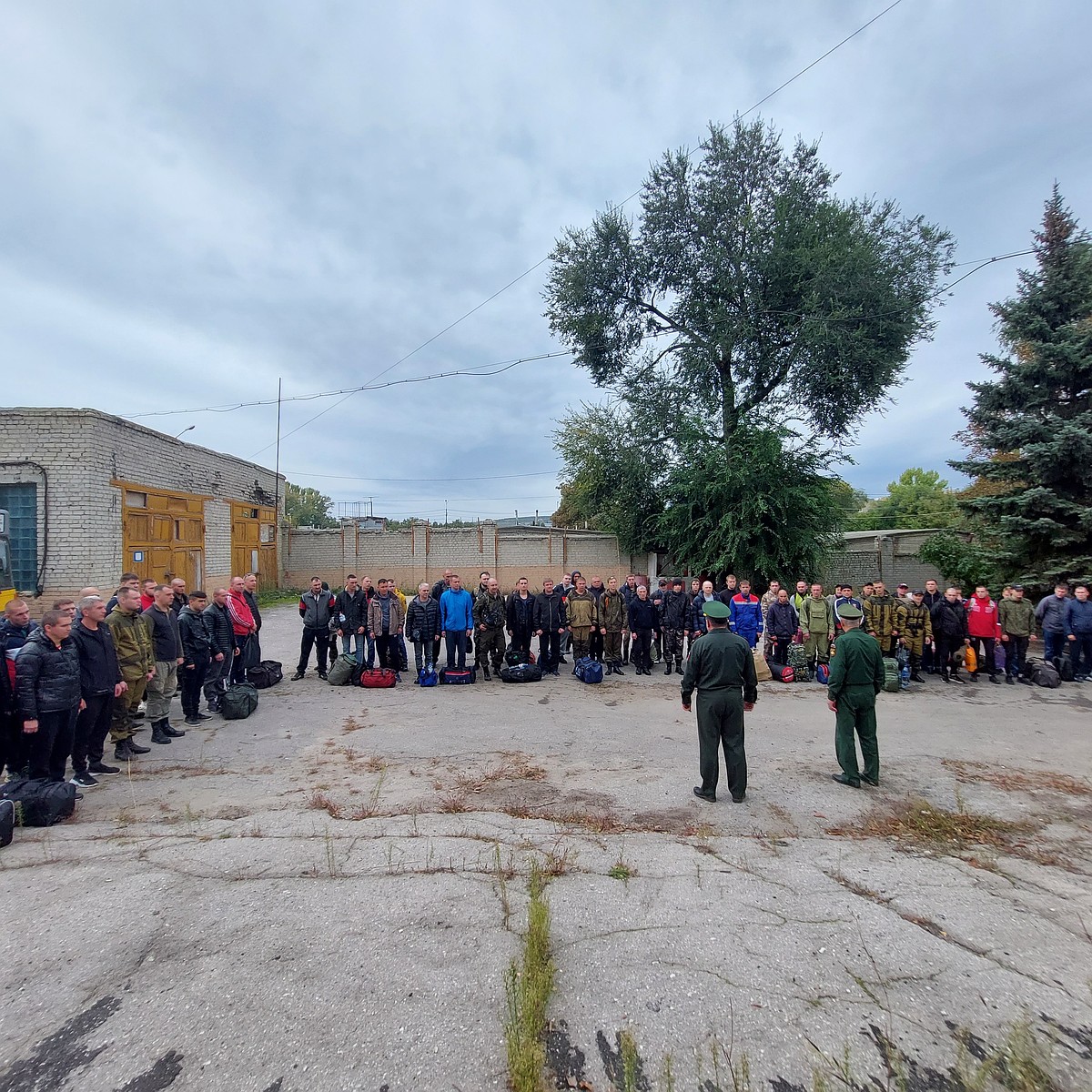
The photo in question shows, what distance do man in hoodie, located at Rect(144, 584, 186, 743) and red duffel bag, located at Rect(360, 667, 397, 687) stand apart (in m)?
2.84

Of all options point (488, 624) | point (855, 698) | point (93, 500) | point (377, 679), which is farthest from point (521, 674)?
point (93, 500)

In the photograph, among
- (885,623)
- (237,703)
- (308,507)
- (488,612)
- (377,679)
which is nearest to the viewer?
(237,703)

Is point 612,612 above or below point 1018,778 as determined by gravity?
above

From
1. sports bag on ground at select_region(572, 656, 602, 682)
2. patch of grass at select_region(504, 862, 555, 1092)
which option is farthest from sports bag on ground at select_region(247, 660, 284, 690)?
patch of grass at select_region(504, 862, 555, 1092)

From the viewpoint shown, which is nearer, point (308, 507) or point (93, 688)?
point (93, 688)

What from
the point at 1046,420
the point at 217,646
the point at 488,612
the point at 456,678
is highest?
the point at 1046,420

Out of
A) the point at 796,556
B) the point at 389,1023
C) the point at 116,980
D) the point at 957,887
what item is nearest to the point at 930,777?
the point at 957,887

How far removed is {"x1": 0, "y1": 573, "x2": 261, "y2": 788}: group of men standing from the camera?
5137 millimetres

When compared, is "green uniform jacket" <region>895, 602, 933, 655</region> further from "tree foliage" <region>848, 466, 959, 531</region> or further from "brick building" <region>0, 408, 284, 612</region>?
"tree foliage" <region>848, 466, 959, 531</region>

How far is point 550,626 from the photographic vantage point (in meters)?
11.2

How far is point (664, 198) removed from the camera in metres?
20.9

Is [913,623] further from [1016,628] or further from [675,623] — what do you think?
[675,623]

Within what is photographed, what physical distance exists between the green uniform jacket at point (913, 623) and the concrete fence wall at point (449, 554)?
560 inches

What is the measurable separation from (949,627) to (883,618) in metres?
1.24
